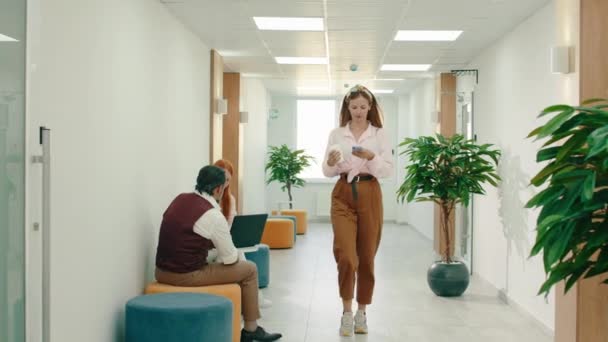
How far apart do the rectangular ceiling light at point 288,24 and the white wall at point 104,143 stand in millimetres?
862

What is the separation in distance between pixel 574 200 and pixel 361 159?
8.98ft

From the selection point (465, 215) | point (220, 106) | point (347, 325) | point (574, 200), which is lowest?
point (347, 325)

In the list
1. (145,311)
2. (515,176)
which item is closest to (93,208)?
(145,311)

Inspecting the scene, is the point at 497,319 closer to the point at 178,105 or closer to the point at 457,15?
the point at 457,15

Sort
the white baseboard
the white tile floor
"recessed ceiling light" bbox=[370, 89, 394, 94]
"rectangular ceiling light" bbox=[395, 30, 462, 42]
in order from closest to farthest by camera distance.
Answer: the white tile floor
the white baseboard
"rectangular ceiling light" bbox=[395, 30, 462, 42]
"recessed ceiling light" bbox=[370, 89, 394, 94]

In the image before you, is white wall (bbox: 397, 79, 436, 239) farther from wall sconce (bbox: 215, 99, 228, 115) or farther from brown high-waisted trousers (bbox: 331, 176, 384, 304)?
brown high-waisted trousers (bbox: 331, 176, 384, 304)

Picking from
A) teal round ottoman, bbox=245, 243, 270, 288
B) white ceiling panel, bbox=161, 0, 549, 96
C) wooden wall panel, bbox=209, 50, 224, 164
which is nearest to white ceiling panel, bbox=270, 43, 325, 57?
white ceiling panel, bbox=161, 0, 549, 96

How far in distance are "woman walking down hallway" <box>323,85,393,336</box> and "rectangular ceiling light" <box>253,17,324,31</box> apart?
1854mm

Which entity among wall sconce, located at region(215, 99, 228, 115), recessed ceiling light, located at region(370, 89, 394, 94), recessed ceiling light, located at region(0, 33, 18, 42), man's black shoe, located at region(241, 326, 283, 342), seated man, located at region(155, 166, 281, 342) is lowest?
man's black shoe, located at region(241, 326, 283, 342)

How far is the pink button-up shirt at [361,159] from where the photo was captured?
4.81m

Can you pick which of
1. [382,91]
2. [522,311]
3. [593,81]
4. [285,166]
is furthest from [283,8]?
[382,91]

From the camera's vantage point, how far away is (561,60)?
4.46 metres

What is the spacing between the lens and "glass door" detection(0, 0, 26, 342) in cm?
283

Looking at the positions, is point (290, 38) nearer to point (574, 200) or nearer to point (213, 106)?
point (213, 106)
